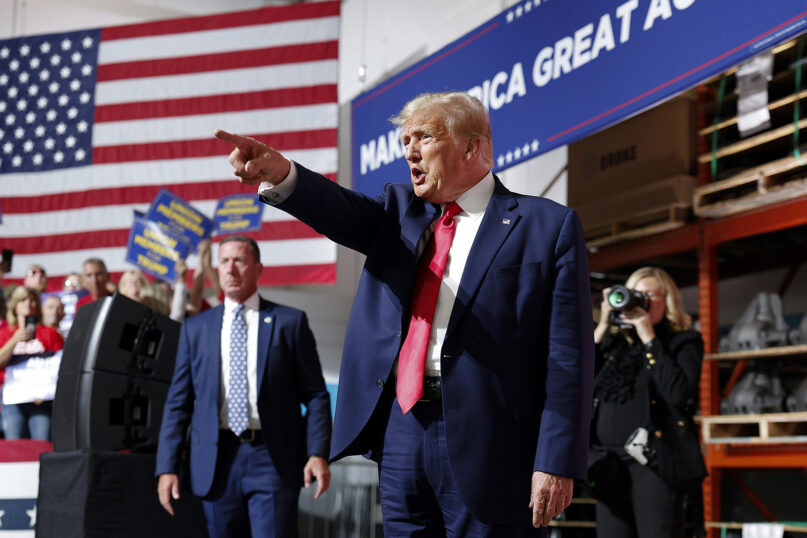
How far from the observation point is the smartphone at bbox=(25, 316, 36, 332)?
5742 mm

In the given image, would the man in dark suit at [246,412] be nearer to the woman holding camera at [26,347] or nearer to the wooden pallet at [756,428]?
the woman holding camera at [26,347]

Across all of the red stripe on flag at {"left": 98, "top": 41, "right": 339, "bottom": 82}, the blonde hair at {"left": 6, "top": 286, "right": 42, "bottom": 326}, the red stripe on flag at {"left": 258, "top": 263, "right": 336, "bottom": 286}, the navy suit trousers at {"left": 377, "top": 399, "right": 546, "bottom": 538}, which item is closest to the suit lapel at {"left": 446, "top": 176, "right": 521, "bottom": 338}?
the navy suit trousers at {"left": 377, "top": 399, "right": 546, "bottom": 538}

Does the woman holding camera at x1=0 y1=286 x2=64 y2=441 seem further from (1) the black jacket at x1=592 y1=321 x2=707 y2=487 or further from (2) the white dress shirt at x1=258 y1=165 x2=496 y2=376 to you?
(2) the white dress shirt at x1=258 y1=165 x2=496 y2=376

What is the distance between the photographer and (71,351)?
14.5 ft

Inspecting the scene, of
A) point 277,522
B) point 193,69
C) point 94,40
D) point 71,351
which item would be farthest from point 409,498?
point 94,40

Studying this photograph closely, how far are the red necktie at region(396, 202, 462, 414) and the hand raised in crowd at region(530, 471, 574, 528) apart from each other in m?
0.31

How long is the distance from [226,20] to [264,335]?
6.25m

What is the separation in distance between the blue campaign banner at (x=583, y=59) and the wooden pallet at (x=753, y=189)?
1165 millimetres

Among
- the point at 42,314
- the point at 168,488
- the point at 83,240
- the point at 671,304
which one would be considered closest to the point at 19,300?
the point at 42,314

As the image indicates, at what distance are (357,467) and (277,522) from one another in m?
2.84

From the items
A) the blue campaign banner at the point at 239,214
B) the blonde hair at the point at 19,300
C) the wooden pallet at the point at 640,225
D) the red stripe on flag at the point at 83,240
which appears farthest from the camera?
the red stripe on flag at the point at 83,240

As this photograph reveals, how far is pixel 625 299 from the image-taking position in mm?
3881

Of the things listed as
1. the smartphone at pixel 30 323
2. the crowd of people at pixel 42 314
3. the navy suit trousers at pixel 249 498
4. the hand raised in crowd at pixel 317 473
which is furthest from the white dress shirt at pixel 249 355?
the smartphone at pixel 30 323

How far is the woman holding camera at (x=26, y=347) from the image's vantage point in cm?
540
